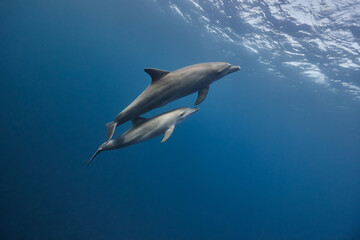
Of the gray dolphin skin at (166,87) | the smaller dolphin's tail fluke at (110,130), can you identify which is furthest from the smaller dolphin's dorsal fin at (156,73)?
the smaller dolphin's tail fluke at (110,130)

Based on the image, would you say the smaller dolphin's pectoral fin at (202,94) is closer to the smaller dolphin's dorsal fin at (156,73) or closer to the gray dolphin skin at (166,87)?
the gray dolphin skin at (166,87)

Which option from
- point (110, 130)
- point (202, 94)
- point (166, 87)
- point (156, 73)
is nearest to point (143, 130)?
point (110, 130)

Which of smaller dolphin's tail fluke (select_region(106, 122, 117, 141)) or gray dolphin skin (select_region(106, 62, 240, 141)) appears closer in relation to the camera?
gray dolphin skin (select_region(106, 62, 240, 141))

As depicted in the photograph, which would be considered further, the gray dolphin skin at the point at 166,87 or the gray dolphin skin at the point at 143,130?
the gray dolphin skin at the point at 143,130

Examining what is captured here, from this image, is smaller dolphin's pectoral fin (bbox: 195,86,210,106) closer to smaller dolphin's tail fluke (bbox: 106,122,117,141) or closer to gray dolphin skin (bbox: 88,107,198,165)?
gray dolphin skin (bbox: 88,107,198,165)

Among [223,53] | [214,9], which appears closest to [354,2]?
[214,9]

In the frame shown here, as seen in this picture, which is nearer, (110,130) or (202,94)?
(110,130)

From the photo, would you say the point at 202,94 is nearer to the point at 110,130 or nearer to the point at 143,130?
the point at 143,130

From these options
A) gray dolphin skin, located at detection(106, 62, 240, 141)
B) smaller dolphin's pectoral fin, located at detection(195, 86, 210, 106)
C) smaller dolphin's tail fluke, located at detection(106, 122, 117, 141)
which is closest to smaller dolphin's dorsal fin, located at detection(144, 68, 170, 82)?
gray dolphin skin, located at detection(106, 62, 240, 141)

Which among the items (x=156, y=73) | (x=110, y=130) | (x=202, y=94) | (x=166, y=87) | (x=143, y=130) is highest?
(x=156, y=73)

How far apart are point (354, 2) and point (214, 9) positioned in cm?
1133

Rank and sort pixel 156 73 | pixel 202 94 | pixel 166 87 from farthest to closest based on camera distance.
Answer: pixel 202 94, pixel 156 73, pixel 166 87

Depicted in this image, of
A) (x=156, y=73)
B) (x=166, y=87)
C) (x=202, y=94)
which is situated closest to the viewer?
(x=166, y=87)

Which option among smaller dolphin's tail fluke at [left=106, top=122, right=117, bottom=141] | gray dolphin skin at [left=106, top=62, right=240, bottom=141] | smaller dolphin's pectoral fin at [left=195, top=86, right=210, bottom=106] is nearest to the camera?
gray dolphin skin at [left=106, top=62, right=240, bottom=141]
